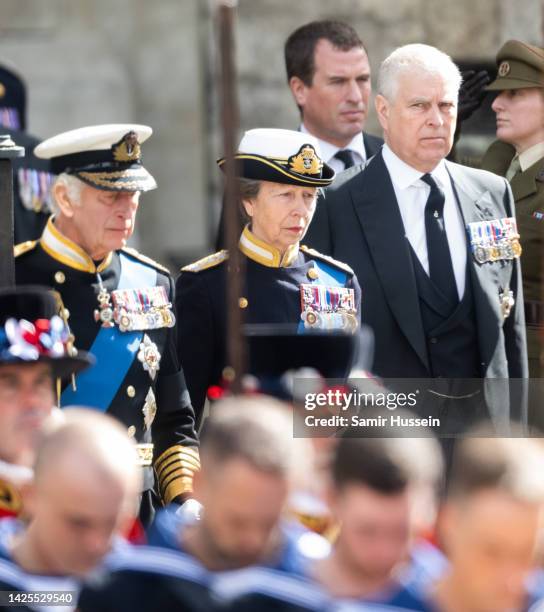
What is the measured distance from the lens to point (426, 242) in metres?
5.52

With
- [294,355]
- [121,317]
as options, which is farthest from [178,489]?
[294,355]

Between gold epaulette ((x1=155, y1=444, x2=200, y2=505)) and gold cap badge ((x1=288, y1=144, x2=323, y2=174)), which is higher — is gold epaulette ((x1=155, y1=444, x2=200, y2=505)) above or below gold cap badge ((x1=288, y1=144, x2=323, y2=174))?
below

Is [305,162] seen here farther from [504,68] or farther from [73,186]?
[504,68]

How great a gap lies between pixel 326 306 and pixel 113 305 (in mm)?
595

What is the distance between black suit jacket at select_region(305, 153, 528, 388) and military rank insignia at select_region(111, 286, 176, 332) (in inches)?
22.6

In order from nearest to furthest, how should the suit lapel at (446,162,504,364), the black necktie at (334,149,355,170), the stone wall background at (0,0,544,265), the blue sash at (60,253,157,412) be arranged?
the blue sash at (60,253,157,412) < the suit lapel at (446,162,504,364) < the black necktie at (334,149,355,170) < the stone wall background at (0,0,544,265)

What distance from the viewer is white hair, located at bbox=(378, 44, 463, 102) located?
5574 millimetres

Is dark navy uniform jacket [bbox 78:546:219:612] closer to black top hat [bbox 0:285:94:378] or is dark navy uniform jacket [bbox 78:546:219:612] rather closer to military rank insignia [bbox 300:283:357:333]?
black top hat [bbox 0:285:94:378]

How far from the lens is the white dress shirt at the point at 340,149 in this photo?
630 cm

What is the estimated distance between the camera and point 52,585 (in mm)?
3822

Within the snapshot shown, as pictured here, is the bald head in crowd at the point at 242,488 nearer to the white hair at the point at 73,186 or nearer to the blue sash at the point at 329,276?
the white hair at the point at 73,186

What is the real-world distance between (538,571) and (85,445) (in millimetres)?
885

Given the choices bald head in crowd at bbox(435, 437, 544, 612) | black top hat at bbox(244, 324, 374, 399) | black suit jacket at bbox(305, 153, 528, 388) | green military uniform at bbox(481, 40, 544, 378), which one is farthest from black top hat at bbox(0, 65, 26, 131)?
bald head in crowd at bbox(435, 437, 544, 612)

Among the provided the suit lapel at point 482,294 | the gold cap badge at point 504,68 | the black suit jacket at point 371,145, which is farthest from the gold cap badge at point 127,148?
the gold cap badge at point 504,68
